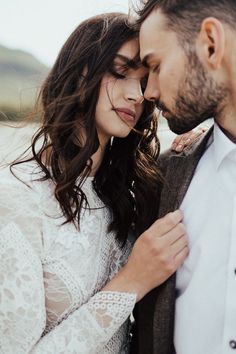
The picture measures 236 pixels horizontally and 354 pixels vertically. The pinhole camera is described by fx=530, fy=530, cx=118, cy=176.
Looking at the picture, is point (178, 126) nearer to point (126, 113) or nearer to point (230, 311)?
point (126, 113)

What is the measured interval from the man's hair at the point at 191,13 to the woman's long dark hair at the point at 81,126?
160mm

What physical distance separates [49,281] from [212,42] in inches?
30.8

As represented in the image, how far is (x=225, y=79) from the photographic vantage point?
57.1 inches

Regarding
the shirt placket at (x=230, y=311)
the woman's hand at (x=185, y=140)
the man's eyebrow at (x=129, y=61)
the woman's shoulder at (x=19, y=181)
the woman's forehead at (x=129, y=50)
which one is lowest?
the woman's shoulder at (x=19, y=181)

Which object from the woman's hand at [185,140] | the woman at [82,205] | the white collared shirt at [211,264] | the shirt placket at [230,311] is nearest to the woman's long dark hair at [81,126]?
the woman at [82,205]

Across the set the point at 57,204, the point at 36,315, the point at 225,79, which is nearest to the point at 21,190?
the point at 57,204

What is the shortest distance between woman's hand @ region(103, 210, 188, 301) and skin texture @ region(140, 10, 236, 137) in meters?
0.31

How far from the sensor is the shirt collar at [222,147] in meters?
1.47

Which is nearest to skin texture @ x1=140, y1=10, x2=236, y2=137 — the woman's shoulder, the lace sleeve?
the woman's shoulder

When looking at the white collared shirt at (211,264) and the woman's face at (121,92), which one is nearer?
the white collared shirt at (211,264)

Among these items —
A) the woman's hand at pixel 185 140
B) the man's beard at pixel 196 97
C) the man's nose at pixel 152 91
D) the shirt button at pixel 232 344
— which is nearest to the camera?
the shirt button at pixel 232 344

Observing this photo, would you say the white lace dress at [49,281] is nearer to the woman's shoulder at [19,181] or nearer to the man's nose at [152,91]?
the woman's shoulder at [19,181]

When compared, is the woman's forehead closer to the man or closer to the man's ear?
the man

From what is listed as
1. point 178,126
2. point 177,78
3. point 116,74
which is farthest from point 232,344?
point 116,74
